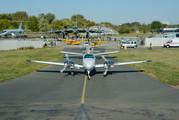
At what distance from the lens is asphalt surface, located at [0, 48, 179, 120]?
29.1 feet

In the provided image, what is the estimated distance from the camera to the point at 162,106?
33.2ft

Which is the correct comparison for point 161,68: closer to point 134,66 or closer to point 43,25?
point 134,66

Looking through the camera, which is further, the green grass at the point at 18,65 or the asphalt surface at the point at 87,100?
the green grass at the point at 18,65

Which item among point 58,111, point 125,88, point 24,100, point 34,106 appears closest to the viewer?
point 58,111

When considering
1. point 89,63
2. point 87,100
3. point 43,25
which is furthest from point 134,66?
point 43,25

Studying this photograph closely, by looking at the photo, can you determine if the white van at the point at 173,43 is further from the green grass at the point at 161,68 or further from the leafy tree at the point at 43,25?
the leafy tree at the point at 43,25

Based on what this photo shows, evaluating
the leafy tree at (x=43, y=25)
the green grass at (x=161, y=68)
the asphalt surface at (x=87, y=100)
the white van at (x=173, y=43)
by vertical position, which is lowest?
the asphalt surface at (x=87, y=100)

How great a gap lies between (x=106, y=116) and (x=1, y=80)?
12737 mm

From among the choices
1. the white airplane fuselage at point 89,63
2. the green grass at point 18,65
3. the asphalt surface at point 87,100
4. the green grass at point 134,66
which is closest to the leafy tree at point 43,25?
the green grass at point 18,65

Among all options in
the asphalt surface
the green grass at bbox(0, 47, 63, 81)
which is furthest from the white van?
the asphalt surface

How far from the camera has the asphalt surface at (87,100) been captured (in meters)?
8.86

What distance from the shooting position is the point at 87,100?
36.7 ft

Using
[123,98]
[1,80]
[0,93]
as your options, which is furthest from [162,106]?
[1,80]

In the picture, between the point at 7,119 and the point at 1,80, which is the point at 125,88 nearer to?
the point at 7,119
